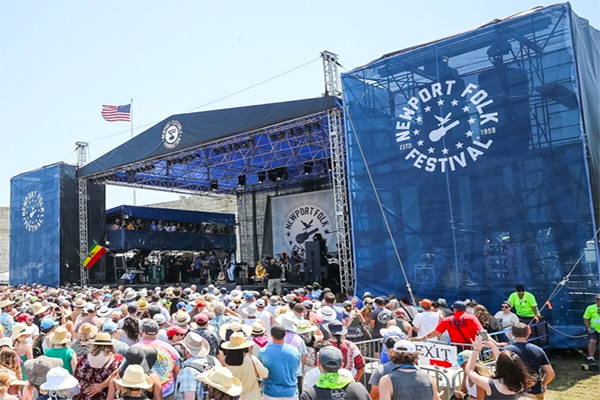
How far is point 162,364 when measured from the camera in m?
3.94

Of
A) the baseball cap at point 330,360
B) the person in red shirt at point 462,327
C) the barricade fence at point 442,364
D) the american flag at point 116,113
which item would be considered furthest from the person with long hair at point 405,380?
the american flag at point 116,113

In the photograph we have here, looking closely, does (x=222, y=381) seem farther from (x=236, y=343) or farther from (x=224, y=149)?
(x=224, y=149)

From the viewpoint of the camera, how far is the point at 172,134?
52.8 feet

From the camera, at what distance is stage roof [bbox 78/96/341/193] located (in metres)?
13.9

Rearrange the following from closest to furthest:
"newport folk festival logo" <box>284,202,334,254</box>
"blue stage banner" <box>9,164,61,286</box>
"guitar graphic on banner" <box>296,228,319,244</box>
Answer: "blue stage banner" <box>9,164,61,286</box> < "newport folk festival logo" <box>284,202,334,254</box> < "guitar graphic on banner" <box>296,228,319,244</box>

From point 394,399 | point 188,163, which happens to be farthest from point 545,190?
point 188,163

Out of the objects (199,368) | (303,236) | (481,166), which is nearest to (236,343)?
(199,368)

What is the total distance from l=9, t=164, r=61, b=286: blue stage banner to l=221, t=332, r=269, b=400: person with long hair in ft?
61.7

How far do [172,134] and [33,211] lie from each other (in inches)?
395

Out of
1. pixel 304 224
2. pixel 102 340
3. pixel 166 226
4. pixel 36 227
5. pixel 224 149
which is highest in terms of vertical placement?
pixel 224 149

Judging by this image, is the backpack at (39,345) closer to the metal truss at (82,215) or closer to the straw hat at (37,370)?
the straw hat at (37,370)

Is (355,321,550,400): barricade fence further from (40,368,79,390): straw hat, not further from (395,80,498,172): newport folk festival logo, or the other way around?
(395,80,498,172): newport folk festival logo

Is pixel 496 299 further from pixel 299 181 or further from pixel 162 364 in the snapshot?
pixel 299 181

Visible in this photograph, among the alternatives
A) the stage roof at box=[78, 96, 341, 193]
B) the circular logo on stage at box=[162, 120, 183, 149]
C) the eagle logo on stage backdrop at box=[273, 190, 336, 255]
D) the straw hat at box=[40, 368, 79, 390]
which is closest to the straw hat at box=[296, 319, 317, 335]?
the straw hat at box=[40, 368, 79, 390]
